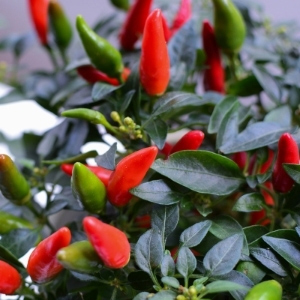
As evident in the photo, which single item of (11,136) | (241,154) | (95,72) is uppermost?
(95,72)

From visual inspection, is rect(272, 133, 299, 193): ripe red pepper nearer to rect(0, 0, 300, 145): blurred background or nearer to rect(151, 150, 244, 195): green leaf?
rect(151, 150, 244, 195): green leaf

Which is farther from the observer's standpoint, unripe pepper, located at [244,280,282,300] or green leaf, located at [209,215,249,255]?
green leaf, located at [209,215,249,255]

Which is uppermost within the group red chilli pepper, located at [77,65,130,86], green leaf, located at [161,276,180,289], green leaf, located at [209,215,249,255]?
red chilli pepper, located at [77,65,130,86]

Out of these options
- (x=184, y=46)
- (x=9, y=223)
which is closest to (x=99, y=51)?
(x=184, y=46)

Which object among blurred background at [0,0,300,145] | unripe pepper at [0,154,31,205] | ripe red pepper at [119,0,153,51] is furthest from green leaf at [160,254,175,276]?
blurred background at [0,0,300,145]

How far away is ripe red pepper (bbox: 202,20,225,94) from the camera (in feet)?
2.53

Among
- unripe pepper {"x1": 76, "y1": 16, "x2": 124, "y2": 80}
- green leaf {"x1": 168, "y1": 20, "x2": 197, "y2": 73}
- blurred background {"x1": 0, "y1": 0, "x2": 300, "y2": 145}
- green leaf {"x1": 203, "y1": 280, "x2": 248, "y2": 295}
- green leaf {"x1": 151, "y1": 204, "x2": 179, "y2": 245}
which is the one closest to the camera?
green leaf {"x1": 203, "y1": 280, "x2": 248, "y2": 295}

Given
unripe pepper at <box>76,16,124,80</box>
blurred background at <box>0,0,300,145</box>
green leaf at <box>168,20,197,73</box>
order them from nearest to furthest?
unripe pepper at <box>76,16,124,80</box>
green leaf at <box>168,20,197,73</box>
blurred background at <box>0,0,300,145</box>

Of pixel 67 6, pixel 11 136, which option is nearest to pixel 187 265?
pixel 11 136

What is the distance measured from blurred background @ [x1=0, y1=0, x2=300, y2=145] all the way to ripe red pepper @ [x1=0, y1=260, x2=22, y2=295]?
725 millimetres

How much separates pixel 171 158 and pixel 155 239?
0.09 meters

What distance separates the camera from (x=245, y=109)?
713 mm

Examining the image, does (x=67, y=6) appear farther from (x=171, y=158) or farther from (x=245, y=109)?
(x=171, y=158)

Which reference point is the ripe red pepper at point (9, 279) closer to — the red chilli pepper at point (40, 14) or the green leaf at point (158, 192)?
the green leaf at point (158, 192)
